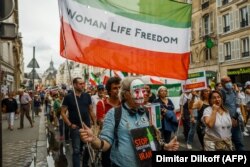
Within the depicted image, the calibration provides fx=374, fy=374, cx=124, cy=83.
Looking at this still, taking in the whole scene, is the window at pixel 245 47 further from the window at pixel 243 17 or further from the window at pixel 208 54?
the window at pixel 208 54

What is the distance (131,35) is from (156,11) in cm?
46

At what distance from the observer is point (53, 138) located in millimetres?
12516

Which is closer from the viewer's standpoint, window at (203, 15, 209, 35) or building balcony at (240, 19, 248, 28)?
building balcony at (240, 19, 248, 28)

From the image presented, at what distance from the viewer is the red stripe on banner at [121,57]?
4410mm

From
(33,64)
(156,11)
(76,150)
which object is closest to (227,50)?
(33,64)

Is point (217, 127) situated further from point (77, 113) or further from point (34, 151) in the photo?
point (34, 151)

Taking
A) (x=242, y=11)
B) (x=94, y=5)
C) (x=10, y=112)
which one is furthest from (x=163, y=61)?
→ (x=242, y=11)

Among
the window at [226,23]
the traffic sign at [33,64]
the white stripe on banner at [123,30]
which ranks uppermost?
the window at [226,23]

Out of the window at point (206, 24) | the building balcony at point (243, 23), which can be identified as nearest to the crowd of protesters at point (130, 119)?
the building balcony at point (243, 23)

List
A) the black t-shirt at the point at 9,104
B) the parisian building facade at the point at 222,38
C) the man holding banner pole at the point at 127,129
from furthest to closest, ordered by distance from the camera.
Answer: the parisian building facade at the point at 222,38, the black t-shirt at the point at 9,104, the man holding banner pole at the point at 127,129

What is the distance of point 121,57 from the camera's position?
470 centimetres

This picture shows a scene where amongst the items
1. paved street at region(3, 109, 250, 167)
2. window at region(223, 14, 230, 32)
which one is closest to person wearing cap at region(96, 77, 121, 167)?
paved street at region(3, 109, 250, 167)

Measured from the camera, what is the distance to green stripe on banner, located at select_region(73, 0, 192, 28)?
4.74m

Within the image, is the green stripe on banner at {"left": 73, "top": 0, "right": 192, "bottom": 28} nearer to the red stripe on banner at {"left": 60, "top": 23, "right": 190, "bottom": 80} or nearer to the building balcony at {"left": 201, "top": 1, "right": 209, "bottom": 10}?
the red stripe on banner at {"left": 60, "top": 23, "right": 190, "bottom": 80}
